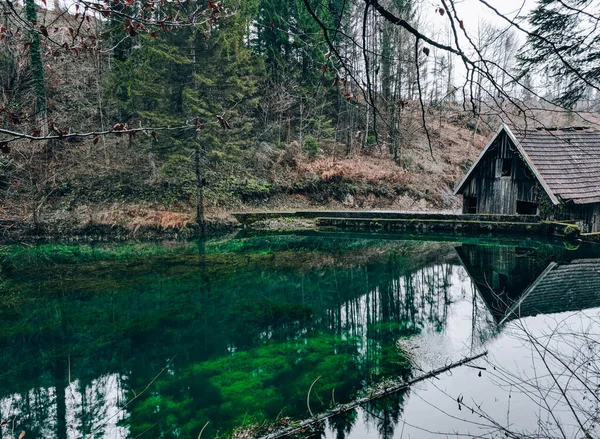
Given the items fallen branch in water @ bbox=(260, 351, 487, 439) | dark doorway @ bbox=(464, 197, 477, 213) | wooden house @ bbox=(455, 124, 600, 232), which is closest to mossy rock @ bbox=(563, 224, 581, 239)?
wooden house @ bbox=(455, 124, 600, 232)

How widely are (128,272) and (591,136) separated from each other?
20.7 m

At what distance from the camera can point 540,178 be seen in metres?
15.8

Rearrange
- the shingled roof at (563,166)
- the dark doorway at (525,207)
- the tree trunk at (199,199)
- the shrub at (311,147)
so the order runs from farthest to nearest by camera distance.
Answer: the shrub at (311,147)
the tree trunk at (199,199)
the dark doorway at (525,207)
the shingled roof at (563,166)

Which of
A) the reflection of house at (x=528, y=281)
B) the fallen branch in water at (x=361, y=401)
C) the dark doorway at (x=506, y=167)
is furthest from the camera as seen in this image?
the dark doorway at (x=506, y=167)

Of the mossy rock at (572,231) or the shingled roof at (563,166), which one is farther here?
the shingled roof at (563,166)

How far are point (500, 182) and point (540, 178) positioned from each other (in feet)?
7.24

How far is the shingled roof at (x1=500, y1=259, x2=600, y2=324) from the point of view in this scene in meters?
7.62

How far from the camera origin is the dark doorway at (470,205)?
65.9 ft

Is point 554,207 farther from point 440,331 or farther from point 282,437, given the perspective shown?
point 282,437

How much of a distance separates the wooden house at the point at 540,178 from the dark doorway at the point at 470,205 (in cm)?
44

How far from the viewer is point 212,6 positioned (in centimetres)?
272

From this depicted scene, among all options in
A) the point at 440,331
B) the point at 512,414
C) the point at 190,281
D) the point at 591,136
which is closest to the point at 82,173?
the point at 190,281

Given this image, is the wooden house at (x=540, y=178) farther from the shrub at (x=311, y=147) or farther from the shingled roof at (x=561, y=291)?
the shrub at (x=311, y=147)

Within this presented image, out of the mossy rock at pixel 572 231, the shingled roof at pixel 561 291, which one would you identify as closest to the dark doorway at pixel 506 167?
the mossy rock at pixel 572 231
